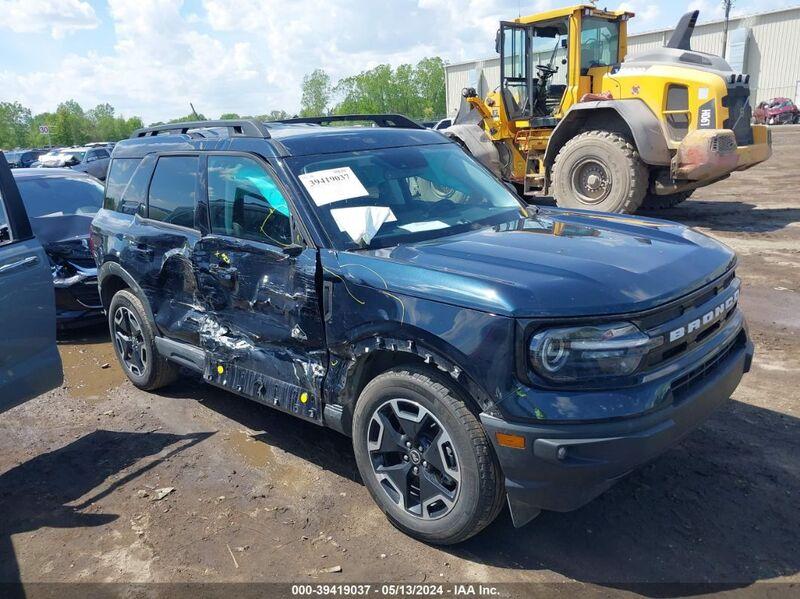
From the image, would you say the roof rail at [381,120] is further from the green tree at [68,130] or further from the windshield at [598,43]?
the green tree at [68,130]

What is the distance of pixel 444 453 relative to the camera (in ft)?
9.72

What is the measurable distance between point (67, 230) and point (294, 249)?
4785 mm

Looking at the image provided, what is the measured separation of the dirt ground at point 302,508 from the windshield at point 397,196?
1.47m

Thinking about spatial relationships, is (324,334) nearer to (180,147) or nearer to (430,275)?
(430,275)

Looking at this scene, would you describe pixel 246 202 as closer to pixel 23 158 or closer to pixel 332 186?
pixel 332 186

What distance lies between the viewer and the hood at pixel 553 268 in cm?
267

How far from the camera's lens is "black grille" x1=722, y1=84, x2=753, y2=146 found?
397 inches

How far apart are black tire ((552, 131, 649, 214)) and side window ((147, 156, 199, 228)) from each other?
21.0ft

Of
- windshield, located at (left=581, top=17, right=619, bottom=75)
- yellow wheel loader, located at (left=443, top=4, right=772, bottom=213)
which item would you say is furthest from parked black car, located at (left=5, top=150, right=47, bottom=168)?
windshield, located at (left=581, top=17, right=619, bottom=75)

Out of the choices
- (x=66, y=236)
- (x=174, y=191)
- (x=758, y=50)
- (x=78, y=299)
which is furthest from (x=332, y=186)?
(x=758, y=50)

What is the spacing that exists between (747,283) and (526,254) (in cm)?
510

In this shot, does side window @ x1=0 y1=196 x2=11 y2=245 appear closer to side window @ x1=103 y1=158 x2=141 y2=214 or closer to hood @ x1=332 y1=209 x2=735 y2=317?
side window @ x1=103 y1=158 x2=141 y2=214

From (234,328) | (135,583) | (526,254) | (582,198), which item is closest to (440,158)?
(526,254)

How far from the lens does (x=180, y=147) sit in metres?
4.55
